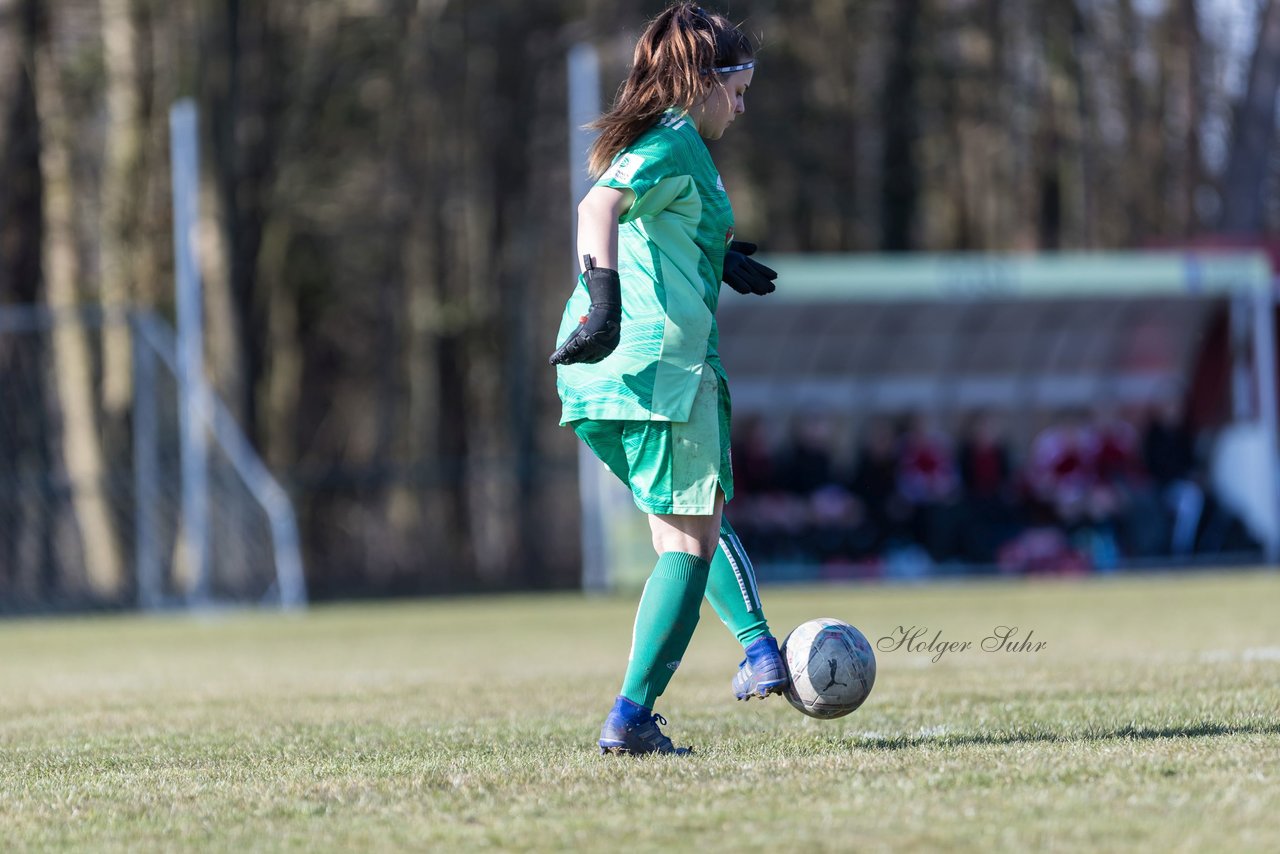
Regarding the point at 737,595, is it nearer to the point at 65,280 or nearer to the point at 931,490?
the point at 931,490

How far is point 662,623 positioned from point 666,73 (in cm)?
148

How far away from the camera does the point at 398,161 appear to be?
2798 cm

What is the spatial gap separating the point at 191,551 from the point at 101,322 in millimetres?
2406

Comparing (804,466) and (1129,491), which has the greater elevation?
(804,466)

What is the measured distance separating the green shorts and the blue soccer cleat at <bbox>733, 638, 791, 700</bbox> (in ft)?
1.40

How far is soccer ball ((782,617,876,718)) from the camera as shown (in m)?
5.54

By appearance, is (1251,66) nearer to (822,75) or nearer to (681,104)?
(822,75)

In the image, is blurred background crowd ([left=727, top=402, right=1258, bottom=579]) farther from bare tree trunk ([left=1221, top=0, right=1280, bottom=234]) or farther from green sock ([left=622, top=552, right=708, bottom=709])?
green sock ([left=622, top=552, right=708, bottom=709])

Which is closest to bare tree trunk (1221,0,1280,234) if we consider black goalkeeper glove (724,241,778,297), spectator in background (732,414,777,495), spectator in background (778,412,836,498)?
spectator in background (778,412,836,498)

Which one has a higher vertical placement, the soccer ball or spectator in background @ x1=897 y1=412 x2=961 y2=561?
the soccer ball

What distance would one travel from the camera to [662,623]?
214 inches

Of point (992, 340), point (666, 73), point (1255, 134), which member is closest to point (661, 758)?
point (666, 73)

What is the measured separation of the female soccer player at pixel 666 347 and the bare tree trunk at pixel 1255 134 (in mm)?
21908

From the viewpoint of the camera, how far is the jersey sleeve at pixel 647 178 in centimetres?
532
